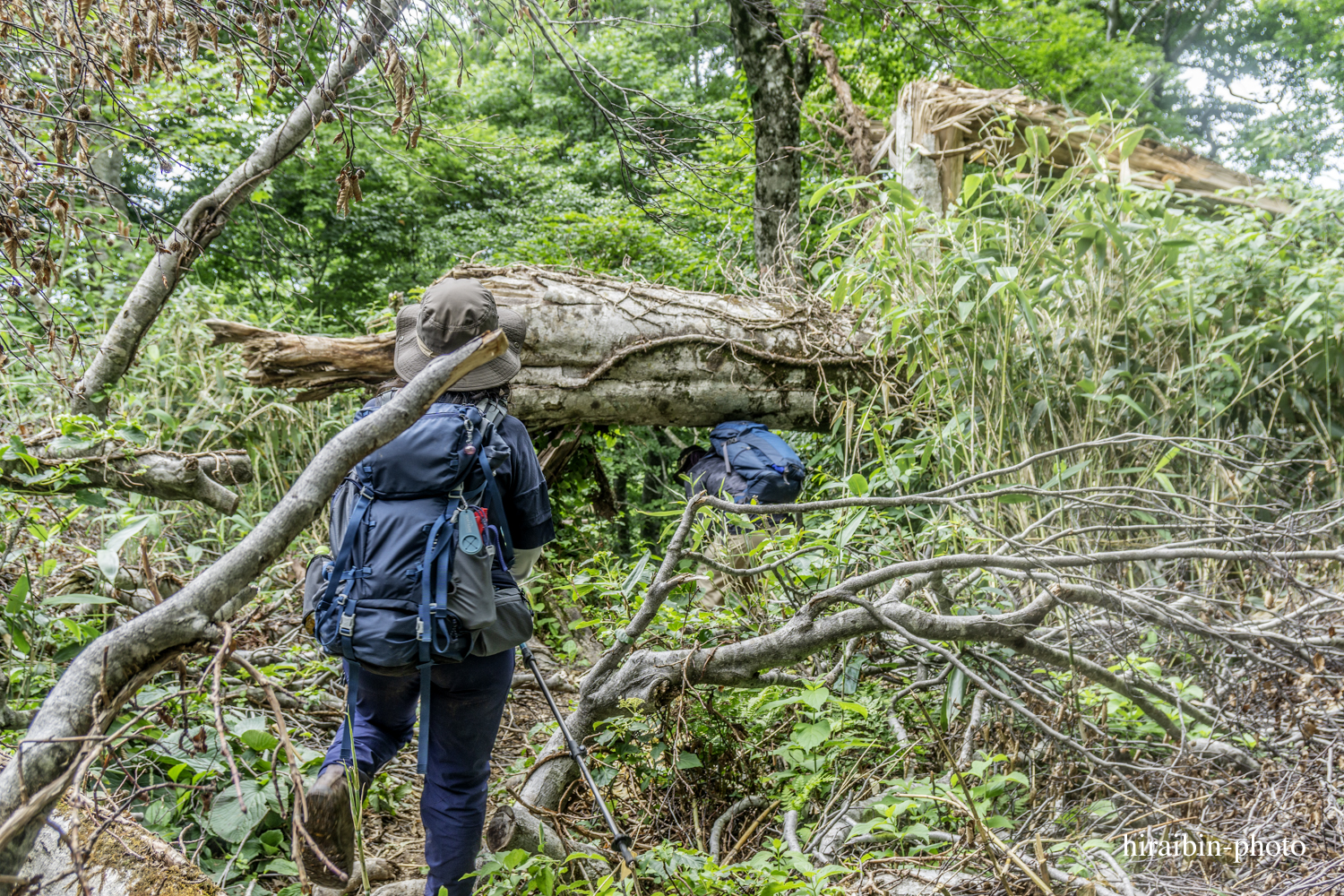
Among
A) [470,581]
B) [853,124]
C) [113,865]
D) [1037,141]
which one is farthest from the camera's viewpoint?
[853,124]

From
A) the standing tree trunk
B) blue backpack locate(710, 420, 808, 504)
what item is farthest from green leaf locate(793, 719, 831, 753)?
the standing tree trunk

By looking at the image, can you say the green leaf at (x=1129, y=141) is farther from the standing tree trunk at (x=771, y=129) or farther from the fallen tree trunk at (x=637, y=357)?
the standing tree trunk at (x=771, y=129)

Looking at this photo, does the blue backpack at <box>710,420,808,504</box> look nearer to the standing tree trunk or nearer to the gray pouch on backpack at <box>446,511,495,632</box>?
the standing tree trunk

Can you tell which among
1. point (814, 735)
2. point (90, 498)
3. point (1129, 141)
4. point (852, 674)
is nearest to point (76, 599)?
point (90, 498)

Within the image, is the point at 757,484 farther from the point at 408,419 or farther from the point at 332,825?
the point at 408,419

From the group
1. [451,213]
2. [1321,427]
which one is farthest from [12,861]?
[451,213]

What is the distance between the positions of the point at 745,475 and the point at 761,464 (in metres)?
0.11

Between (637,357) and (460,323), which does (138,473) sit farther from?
(637,357)

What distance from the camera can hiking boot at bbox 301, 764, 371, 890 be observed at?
1981mm

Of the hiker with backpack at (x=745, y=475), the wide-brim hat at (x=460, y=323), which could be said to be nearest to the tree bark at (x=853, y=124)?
the hiker with backpack at (x=745, y=475)

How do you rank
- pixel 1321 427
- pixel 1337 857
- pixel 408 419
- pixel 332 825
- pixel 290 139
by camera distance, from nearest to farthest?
1. pixel 408 419
2. pixel 1337 857
3. pixel 332 825
4. pixel 290 139
5. pixel 1321 427

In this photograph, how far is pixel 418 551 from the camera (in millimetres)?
2113

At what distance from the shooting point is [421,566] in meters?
2.10

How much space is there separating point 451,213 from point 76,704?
11836 millimetres
